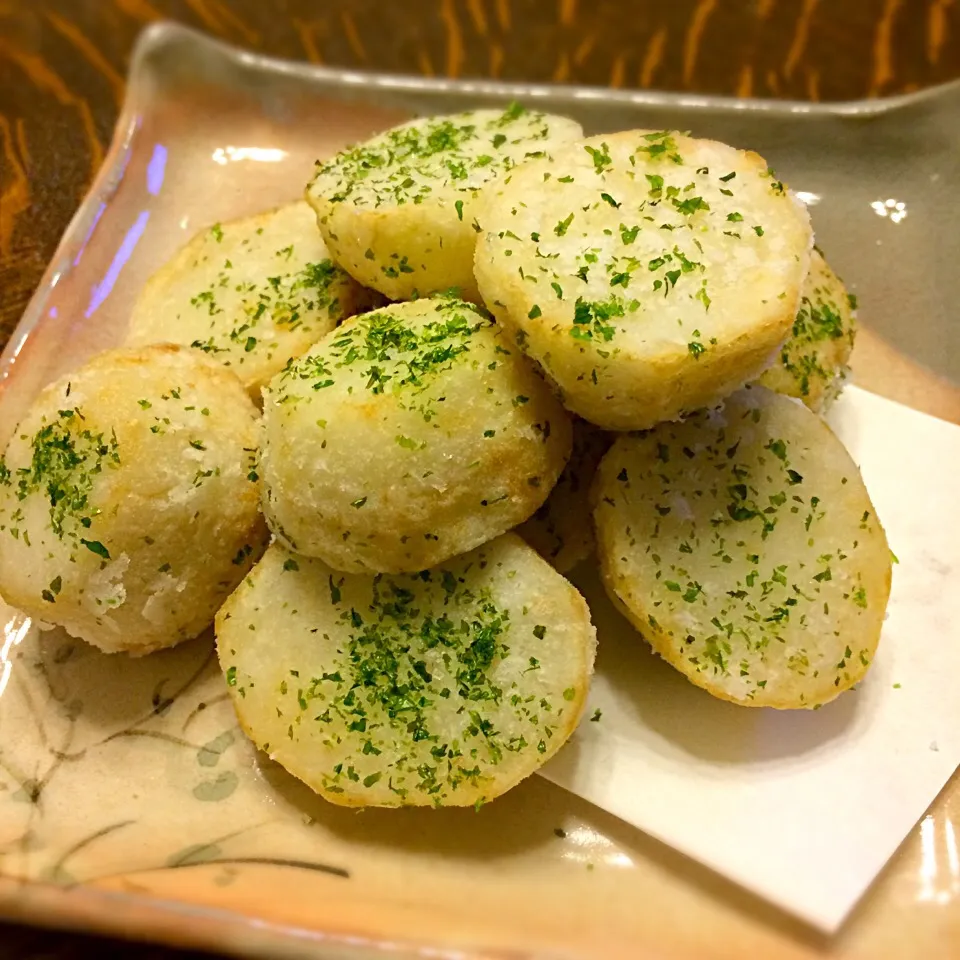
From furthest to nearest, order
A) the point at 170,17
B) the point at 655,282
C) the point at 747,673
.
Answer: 1. the point at 170,17
2. the point at 747,673
3. the point at 655,282

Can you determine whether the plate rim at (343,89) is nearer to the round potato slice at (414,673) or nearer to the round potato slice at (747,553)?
the round potato slice at (414,673)

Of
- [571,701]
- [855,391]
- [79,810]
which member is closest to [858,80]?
[855,391]

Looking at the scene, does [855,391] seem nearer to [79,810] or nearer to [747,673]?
[747,673]

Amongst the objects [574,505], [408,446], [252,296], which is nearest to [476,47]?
[252,296]

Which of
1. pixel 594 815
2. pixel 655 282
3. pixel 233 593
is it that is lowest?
pixel 594 815

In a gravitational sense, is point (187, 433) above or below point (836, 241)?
above

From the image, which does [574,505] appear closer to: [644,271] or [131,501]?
[644,271]

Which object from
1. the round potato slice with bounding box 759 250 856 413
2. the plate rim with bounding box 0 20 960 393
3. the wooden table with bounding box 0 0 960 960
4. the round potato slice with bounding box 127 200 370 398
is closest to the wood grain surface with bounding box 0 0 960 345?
the wooden table with bounding box 0 0 960 960
